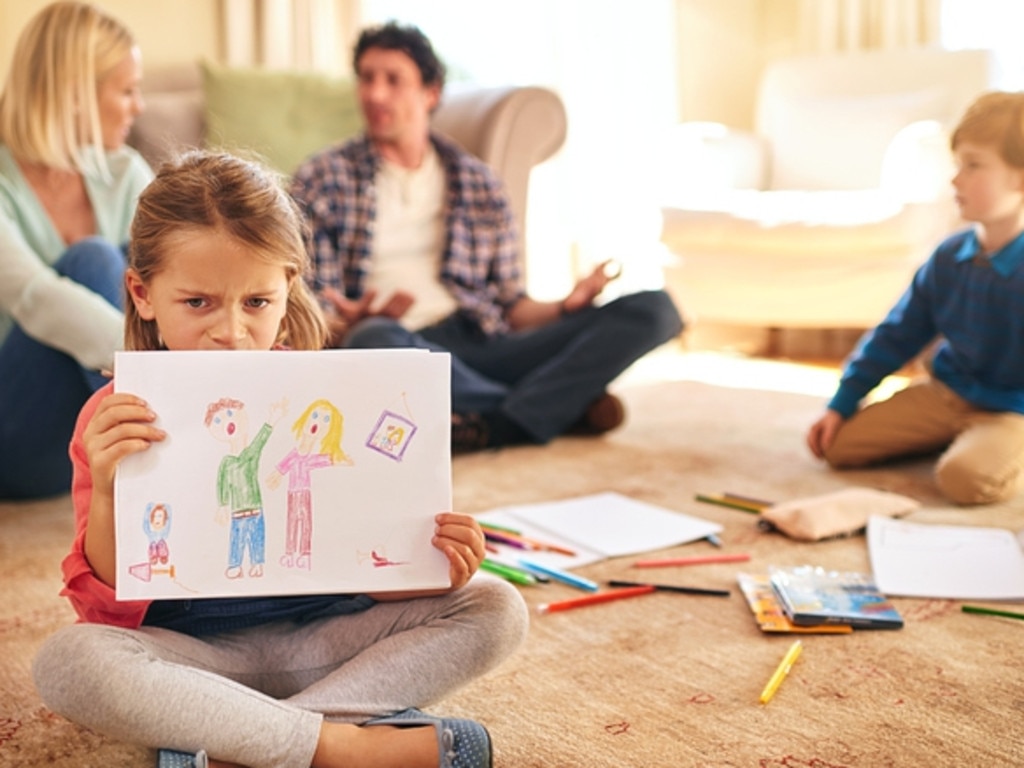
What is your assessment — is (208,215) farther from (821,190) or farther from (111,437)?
(821,190)

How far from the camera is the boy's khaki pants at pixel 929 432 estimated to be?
7.10 ft

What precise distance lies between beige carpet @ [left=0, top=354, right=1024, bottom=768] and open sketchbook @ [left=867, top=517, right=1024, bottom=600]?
45 millimetres

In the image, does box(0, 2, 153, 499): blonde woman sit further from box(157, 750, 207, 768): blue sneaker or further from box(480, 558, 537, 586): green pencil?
box(157, 750, 207, 768): blue sneaker

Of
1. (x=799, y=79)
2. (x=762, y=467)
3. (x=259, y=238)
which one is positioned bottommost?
(x=762, y=467)

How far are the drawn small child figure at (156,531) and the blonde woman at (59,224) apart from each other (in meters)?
0.93

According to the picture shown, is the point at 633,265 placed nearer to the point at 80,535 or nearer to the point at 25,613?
the point at 25,613

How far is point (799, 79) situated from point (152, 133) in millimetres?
2304

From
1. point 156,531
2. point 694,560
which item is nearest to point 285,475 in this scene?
point 156,531

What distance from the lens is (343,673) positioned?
1.14 m

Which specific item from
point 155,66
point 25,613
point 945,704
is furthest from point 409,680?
point 155,66

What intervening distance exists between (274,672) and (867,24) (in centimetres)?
389

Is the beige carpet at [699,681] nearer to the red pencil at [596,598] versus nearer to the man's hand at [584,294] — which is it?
the red pencil at [596,598]

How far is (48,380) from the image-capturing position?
206 centimetres

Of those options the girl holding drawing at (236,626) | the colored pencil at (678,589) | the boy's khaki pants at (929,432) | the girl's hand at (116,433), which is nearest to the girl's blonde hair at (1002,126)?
the boy's khaki pants at (929,432)
